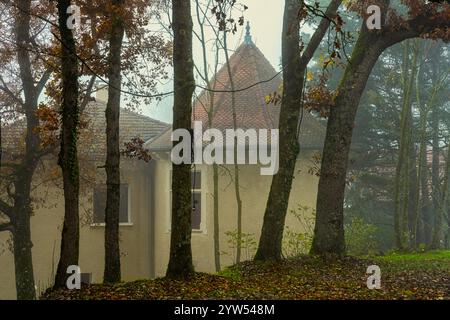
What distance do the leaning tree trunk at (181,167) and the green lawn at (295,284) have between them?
15.2 inches

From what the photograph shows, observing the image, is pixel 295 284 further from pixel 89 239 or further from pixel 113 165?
pixel 89 239

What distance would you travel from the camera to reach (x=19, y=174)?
56.4 ft

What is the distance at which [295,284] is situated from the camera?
9820 mm

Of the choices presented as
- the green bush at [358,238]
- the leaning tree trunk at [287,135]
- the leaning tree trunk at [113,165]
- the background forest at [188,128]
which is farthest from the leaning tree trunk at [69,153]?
the green bush at [358,238]

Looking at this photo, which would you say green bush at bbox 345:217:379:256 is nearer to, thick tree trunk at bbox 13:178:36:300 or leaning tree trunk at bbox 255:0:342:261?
leaning tree trunk at bbox 255:0:342:261

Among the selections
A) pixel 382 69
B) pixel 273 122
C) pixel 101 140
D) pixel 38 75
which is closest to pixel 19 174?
pixel 38 75

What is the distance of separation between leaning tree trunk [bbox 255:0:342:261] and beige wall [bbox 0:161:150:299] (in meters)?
10.9

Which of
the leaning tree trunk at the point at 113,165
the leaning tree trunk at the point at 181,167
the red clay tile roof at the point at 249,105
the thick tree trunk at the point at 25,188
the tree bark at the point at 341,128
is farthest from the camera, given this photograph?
the red clay tile roof at the point at 249,105

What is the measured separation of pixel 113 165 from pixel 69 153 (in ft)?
5.69

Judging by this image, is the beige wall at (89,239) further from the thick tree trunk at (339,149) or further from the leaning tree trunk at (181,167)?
the leaning tree trunk at (181,167)

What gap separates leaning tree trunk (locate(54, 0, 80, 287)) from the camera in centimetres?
924

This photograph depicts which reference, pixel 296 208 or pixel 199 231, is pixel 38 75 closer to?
pixel 199 231

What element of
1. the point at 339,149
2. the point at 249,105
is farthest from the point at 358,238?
the point at 339,149

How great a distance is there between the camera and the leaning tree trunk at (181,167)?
31.4 ft
